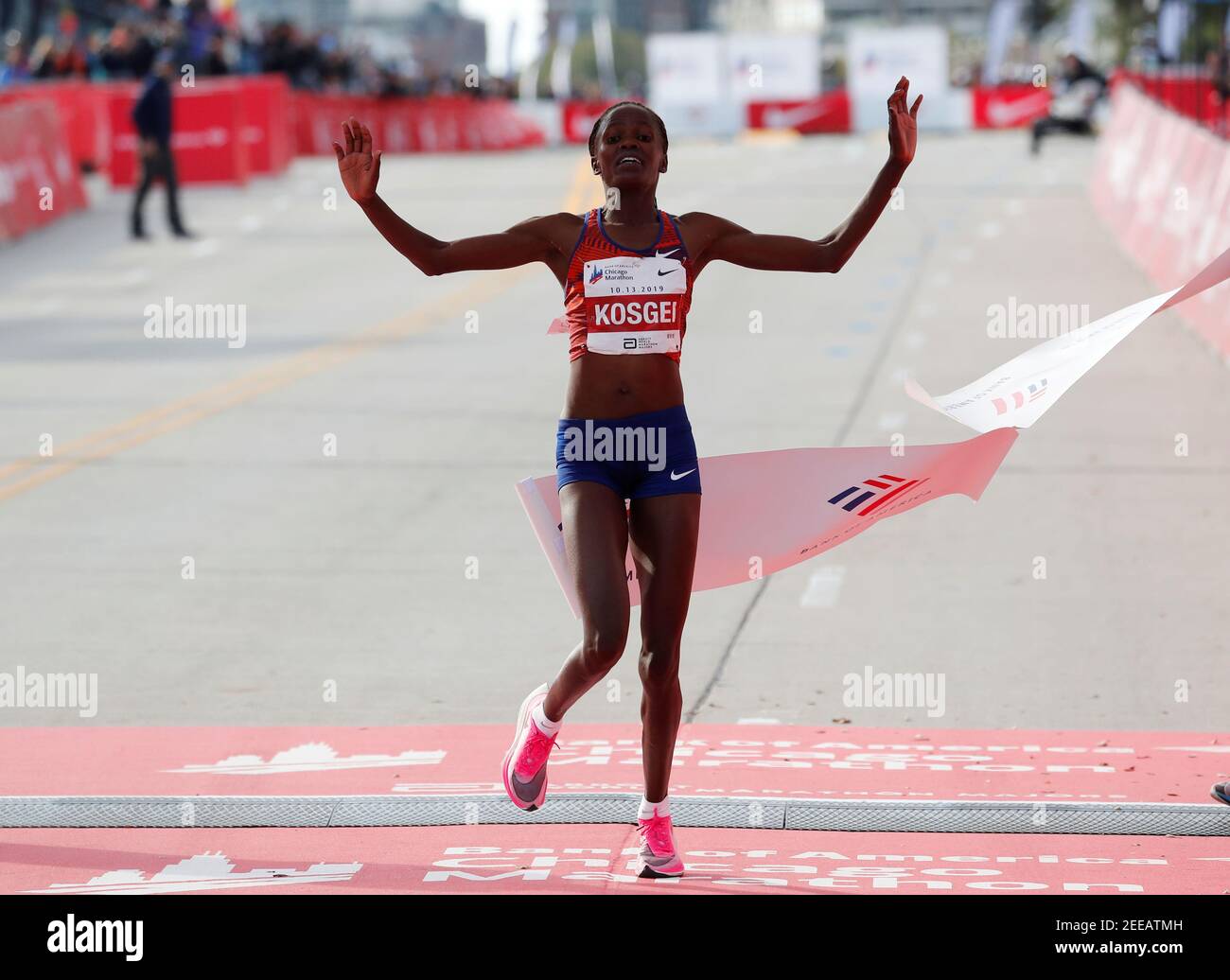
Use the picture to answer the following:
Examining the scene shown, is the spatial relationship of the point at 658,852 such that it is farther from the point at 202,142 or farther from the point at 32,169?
the point at 202,142

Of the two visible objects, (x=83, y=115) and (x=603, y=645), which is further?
(x=83, y=115)

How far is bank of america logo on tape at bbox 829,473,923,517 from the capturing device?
6.59 meters

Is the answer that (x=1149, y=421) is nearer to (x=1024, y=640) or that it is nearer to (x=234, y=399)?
(x=1024, y=640)

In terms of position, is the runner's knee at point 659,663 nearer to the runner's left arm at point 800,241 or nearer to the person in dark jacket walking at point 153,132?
the runner's left arm at point 800,241

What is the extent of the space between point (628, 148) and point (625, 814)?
6.87ft

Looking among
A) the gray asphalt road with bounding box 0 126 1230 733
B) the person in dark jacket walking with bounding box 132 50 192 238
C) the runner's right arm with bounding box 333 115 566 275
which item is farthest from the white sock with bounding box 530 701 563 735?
the person in dark jacket walking with bounding box 132 50 192 238

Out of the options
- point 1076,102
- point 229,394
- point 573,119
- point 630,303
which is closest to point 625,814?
point 630,303

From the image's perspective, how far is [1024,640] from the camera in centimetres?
926

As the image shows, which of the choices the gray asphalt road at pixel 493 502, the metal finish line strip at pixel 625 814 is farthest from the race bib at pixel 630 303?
the gray asphalt road at pixel 493 502

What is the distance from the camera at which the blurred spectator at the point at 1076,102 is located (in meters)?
46.0

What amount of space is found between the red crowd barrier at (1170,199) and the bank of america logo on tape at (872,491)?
747 centimetres

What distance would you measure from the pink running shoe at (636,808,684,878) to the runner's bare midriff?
116 cm

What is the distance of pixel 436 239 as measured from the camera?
591cm
